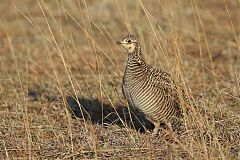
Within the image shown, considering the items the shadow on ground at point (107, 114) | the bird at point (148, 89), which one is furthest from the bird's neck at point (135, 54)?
the shadow on ground at point (107, 114)

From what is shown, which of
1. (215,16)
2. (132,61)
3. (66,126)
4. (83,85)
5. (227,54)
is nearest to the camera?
(132,61)

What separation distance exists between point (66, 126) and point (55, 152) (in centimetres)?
118

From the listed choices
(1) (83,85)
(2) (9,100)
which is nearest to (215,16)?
(1) (83,85)

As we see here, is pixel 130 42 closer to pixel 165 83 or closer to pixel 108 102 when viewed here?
pixel 165 83

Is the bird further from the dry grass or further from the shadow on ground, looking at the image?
the shadow on ground

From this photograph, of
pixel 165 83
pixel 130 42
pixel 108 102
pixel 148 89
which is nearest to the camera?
pixel 148 89

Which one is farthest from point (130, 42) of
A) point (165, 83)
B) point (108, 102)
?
point (108, 102)

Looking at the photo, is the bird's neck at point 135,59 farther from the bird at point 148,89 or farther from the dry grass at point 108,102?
the dry grass at point 108,102

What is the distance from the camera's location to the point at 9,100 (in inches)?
306

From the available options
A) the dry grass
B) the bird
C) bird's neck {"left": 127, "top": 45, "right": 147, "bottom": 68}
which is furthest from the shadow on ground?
bird's neck {"left": 127, "top": 45, "right": 147, "bottom": 68}

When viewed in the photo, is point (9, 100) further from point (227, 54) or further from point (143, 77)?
point (227, 54)

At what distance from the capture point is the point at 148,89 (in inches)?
242

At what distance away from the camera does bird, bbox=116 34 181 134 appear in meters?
6.12

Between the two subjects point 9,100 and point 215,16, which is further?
point 215,16
